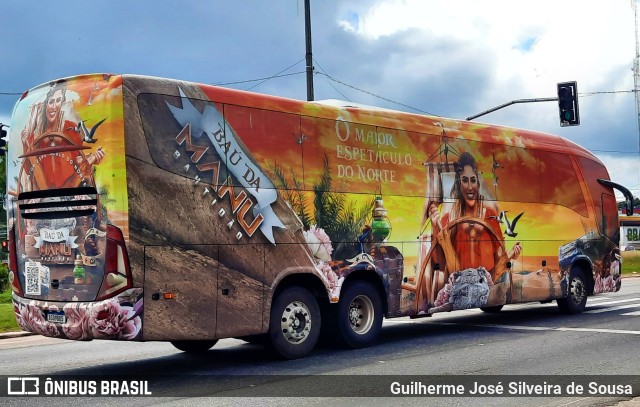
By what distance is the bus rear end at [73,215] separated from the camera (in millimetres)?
8859

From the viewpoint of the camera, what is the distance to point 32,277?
968 centimetres

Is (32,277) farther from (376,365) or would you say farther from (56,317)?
(376,365)

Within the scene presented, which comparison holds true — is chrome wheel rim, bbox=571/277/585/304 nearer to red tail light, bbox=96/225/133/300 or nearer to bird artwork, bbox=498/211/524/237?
bird artwork, bbox=498/211/524/237

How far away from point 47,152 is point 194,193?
1757 mm

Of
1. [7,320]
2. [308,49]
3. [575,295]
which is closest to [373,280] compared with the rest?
[575,295]

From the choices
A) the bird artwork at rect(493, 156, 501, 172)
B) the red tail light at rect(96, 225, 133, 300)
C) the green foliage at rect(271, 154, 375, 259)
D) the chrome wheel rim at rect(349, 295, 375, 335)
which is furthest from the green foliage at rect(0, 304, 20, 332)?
the bird artwork at rect(493, 156, 501, 172)

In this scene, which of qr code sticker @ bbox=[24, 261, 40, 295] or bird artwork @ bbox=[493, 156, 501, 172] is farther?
bird artwork @ bbox=[493, 156, 501, 172]

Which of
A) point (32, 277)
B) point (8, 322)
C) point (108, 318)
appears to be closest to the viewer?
point (108, 318)

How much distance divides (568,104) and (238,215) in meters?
17.0

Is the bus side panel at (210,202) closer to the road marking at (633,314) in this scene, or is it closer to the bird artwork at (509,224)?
the bird artwork at (509,224)

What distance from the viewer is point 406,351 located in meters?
11.5

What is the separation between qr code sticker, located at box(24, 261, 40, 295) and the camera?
31.5 ft

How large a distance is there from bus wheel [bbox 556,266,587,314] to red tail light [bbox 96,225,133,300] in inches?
392

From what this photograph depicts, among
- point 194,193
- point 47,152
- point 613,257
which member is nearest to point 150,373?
point 194,193
